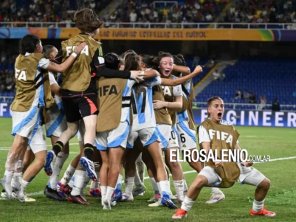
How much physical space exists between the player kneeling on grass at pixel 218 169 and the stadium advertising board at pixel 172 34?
30.3 metres

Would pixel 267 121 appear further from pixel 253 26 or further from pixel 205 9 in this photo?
pixel 205 9

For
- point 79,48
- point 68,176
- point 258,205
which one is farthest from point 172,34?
point 258,205

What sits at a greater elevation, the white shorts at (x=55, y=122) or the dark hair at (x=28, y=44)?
the dark hair at (x=28, y=44)

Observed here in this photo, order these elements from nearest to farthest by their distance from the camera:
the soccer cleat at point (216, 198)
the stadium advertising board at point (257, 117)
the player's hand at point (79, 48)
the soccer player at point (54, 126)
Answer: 1. the player's hand at point (79, 48)
2. the soccer cleat at point (216, 198)
3. the soccer player at point (54, 126)
4. the stadium advertising board at point (257, 117)

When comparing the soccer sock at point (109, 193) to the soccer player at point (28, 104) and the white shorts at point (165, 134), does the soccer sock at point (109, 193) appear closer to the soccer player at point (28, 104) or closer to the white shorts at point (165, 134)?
the white shorts at point (165, 134)

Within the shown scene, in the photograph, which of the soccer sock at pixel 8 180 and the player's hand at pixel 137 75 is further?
the soccer sock at pixel 8 180

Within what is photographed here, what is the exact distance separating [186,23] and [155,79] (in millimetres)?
31517

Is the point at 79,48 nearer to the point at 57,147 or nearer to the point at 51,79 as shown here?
the point at 51,79

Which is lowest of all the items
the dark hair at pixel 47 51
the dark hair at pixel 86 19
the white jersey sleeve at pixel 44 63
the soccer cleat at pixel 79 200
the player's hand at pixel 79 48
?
the soccer cleat at pixel 79 200

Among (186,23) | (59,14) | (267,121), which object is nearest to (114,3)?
(59,14)

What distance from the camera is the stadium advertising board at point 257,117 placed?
112 feet

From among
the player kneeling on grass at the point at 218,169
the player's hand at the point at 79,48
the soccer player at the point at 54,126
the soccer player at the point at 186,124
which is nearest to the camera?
the player kneeling on grass at the point at 218,169

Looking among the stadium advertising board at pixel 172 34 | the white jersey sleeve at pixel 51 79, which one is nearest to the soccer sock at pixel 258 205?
the white jersey sleeve at pixel 51 79

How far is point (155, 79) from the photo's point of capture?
1051 cm
